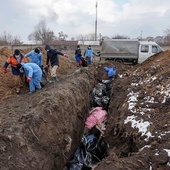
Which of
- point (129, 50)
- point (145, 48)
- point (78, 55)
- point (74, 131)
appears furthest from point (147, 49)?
point (74, 131)

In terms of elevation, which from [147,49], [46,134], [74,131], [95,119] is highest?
[147,49]

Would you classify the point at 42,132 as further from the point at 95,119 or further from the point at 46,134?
the point at 95,119

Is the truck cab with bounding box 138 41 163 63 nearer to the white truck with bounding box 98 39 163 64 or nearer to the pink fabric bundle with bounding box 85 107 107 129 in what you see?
the white truck with bounding box 98 39 163 64

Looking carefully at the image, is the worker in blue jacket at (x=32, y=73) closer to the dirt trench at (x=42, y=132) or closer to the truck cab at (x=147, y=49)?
the dirt trench at (x=42, y=132)

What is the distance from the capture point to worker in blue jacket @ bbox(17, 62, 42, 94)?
8.57 meters

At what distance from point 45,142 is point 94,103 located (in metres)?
5.01

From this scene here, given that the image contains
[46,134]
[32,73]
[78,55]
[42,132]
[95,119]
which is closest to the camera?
[42,132]

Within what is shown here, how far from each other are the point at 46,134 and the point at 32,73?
3232mm

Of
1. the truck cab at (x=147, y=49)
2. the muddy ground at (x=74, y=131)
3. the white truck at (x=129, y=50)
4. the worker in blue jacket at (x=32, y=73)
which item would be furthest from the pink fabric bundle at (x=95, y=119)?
the truck cab at (x=147, y=49)

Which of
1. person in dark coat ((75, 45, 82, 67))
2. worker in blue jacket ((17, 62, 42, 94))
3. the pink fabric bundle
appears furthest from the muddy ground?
person in dark coat ((75, 45, 82, 67))

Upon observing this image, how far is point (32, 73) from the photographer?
8672 mm

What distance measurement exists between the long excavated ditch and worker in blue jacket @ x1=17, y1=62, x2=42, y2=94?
3.56 ft

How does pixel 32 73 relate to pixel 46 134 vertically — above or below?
above

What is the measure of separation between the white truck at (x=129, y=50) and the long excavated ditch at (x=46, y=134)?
13.0m
